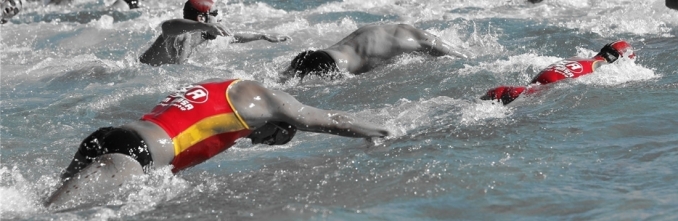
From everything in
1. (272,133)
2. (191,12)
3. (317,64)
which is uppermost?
(272,133)

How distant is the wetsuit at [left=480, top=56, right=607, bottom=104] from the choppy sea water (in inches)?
3.5

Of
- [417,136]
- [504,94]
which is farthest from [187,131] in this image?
[504,94]

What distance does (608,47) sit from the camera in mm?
8516

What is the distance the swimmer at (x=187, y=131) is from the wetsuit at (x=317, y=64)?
3.32 m

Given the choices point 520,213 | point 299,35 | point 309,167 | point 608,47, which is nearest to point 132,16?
point 299,35

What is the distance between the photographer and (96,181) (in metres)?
4.97

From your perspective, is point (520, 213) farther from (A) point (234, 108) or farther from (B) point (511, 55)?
(B) point (511, 55)

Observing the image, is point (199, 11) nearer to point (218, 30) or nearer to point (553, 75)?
point (218, 30)

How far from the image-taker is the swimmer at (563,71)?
763 centimetres

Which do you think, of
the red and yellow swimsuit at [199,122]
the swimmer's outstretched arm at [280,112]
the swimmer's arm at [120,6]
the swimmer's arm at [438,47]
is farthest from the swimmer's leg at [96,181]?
the swimmer's arm at [120,6]

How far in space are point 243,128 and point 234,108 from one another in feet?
0.44

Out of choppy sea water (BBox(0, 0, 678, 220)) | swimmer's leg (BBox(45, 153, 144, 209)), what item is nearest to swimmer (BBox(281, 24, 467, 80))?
choppy sea water (BBox(0, 0, 678, 220))

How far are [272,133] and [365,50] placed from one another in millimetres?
3784

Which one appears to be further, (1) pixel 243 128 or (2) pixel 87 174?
(1) pixel 243 128
